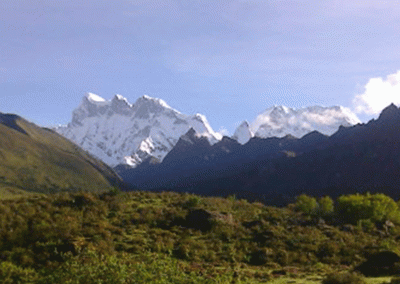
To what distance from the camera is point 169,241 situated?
35.4 meters

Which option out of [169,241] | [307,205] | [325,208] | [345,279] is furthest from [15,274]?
[307,205]

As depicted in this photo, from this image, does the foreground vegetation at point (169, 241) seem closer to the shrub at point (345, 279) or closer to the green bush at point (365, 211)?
the shrub at point (345, 279)

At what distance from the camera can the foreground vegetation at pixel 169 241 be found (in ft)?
85.6

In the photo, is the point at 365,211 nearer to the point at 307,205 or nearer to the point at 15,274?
the point at 307,205

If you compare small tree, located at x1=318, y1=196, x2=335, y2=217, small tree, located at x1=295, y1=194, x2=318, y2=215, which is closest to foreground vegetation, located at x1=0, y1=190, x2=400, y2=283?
small tree, located at x1=318, y1=196, x2=335, y2=217

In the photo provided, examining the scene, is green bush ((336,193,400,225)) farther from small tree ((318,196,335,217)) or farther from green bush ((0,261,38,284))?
green bush ((0,261,38,284))

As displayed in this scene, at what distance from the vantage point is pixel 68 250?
29750 mm

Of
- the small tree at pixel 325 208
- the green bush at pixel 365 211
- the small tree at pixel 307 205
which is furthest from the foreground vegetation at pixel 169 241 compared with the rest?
the small tree at pixel 307 205

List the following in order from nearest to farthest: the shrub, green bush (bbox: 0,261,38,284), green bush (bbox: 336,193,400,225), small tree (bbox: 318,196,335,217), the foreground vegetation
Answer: the shrub → green bush (bbox: 0,261,38,284) → the foreground vegetation → green bush (bbox: 336,193,400,225) → small tree (bbox: 318,196,335,217)

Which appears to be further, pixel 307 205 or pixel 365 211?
pixel 307 205

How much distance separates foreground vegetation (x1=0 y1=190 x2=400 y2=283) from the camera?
26094mm

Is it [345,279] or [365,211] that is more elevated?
[365,211]

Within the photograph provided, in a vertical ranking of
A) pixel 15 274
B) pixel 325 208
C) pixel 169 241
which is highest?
pixel 325 208

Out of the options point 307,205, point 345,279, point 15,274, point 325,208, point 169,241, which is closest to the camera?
point 345,279
